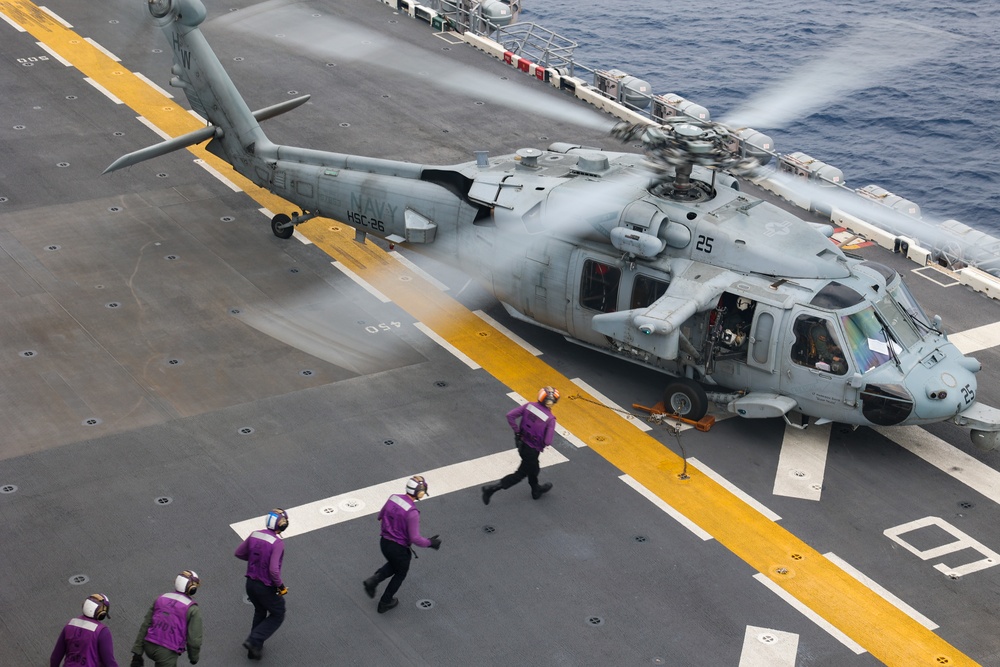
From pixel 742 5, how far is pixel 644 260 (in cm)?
5027

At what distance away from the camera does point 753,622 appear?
17.1m

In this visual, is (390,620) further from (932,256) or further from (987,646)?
(932,256)

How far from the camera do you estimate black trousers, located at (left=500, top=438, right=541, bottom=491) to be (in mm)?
18750

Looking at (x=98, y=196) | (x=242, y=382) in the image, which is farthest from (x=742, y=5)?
(x=242, y=382)

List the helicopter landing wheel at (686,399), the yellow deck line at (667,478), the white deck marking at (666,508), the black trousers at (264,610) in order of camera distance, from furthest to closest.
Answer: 1. the helicopter landing wheel at (686,399)
2. the white deck marking at (666,508)
3. the yellow deck line at (667,478)
4. the black trousers at (264,610)

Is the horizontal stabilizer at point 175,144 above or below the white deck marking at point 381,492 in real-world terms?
above

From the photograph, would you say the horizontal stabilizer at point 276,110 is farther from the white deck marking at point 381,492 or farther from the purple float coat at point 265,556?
the purple float coat at point 265,556

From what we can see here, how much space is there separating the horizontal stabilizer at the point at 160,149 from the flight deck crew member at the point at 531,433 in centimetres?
1054

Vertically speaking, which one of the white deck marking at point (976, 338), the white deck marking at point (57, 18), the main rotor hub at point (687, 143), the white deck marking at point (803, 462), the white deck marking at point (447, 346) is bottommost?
the white deck marking at point (803, 462)

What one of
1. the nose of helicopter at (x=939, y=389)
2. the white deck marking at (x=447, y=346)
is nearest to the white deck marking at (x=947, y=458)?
the nose of helicopter at (x=939, y=389)

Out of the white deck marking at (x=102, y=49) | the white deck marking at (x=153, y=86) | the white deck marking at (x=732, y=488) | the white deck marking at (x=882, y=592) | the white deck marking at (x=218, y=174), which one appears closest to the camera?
the white deck marking at (x=882, y=592)

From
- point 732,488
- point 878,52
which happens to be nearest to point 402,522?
point 732,488

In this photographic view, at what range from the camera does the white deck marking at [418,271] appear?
84.9ft

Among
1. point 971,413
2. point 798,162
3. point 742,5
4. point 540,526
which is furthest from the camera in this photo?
point 742,5
